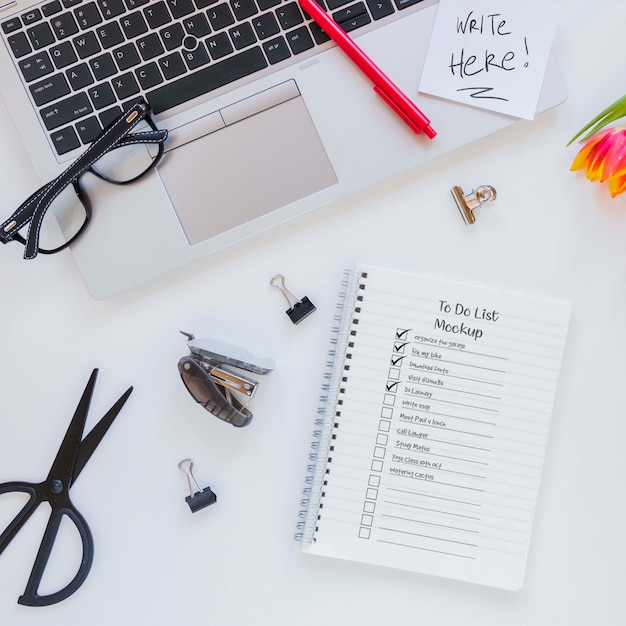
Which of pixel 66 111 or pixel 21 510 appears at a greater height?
pixel 66 111

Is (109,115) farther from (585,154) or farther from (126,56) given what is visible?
(585,154)

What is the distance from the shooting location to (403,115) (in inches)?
25.1

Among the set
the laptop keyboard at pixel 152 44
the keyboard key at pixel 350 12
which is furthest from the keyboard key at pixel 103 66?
the keyboard key at pixel 350 12

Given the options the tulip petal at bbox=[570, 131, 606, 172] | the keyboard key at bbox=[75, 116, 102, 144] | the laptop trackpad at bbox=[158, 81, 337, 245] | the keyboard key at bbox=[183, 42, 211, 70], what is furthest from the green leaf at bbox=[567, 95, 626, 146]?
the keyboard key at bbox=[75, 116, 102, 144]

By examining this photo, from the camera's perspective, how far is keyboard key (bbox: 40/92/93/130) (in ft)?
2.10

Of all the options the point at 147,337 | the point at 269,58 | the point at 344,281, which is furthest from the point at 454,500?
the point at 269,58

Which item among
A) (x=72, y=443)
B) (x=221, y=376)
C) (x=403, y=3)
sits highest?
(x=403, y=3)

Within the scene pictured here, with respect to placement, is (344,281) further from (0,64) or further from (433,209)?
(0,64)

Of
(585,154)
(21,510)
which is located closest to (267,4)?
(585,154)

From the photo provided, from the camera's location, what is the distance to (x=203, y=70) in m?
0.63

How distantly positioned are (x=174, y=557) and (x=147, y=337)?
0.24 m

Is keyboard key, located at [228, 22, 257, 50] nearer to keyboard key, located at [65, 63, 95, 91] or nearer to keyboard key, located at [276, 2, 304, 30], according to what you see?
keyboard key, located at [276, 2, 304, 30]

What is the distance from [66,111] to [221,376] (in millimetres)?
304

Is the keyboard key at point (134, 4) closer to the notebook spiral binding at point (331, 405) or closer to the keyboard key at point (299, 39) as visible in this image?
the keyboard key at point (299, 39)
